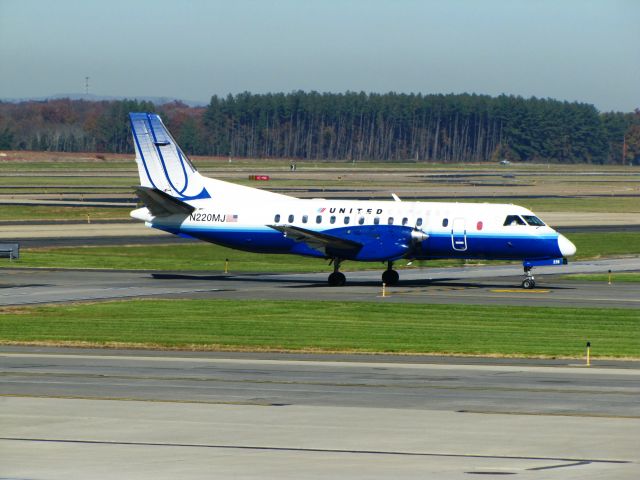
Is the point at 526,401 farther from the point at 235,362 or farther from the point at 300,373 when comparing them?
the point at 235,362

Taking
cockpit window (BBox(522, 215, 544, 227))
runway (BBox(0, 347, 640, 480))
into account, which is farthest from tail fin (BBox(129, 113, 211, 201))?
runway (BBox(0, 347, 640, 480))

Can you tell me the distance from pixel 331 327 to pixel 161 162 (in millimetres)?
18574

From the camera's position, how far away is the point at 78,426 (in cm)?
2267

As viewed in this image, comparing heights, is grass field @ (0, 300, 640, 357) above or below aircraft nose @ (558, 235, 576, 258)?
below

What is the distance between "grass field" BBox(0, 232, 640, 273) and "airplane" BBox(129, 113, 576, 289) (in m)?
7.88

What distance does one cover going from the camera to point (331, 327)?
40344 millimetres

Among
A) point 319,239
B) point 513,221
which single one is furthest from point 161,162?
point 513,221

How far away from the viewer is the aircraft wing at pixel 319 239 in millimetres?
Answer: 51156

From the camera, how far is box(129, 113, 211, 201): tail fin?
182 ft

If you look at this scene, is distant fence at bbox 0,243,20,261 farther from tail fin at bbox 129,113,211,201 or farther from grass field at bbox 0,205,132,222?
grass field at bbox 0,205,132,222

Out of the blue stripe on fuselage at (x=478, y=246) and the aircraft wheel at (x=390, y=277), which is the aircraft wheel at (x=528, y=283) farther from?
the aircraft wheel at (x=390, y=277)

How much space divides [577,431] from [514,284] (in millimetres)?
33069

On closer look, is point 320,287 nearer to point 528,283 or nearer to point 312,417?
point 528,283

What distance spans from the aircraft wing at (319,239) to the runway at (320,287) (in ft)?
6.18
